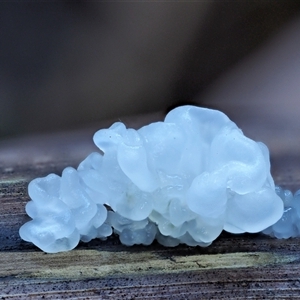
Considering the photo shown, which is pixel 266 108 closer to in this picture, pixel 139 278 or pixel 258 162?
pixel 258 162

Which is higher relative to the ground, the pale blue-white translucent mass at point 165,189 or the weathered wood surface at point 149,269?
the pale blue-white translucent mass at point 165,189

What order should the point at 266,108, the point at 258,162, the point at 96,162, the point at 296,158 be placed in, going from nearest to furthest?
the point at 258,162 < the point at 96,162 < the point at 296,158 < the point at 266,108

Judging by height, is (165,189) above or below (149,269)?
above

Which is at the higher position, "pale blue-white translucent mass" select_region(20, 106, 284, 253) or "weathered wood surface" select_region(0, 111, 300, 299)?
"pale blue-white translucent mass" select_region(20, 106, 284, 253)

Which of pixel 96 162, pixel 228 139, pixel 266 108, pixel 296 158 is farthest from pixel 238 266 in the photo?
pixel 266 108
